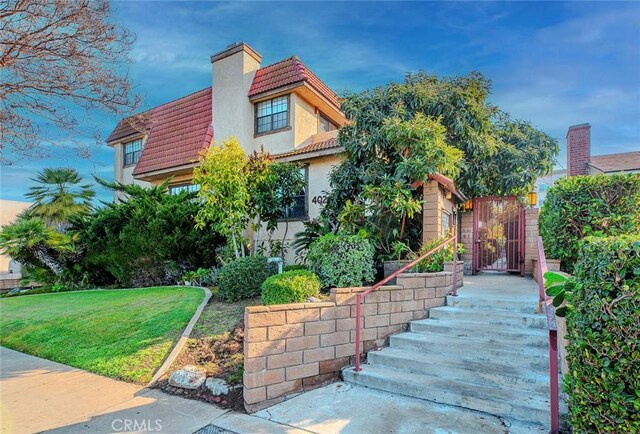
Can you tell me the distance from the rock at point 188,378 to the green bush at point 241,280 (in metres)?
2.80

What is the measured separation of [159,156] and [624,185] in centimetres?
A: 1597

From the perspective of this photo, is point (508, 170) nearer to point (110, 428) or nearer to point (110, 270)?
point (110, 428)

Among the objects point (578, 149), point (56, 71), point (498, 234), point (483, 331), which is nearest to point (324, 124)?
point (498, 234)

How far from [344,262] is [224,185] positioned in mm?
4278

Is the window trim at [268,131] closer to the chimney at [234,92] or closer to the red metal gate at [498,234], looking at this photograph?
the chimney at [234,92]

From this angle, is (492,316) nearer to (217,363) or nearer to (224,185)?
(217,363)

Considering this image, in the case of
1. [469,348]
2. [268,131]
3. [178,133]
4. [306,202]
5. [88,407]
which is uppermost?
[178,133]

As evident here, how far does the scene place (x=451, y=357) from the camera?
4539mm

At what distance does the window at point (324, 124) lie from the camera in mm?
14659

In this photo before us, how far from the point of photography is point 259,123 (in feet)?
46.5

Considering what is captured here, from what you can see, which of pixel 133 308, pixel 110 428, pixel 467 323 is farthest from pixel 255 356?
pixel 133 308

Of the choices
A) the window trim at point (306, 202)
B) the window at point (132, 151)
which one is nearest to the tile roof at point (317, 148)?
the window trim at point (306, 202)

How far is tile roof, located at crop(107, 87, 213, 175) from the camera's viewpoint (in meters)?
14.9

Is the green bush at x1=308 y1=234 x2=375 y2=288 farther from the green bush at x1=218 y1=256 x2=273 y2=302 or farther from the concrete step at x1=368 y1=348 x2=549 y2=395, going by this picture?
the concrete step at x1=368 y1=348 x2=549 y2=395
